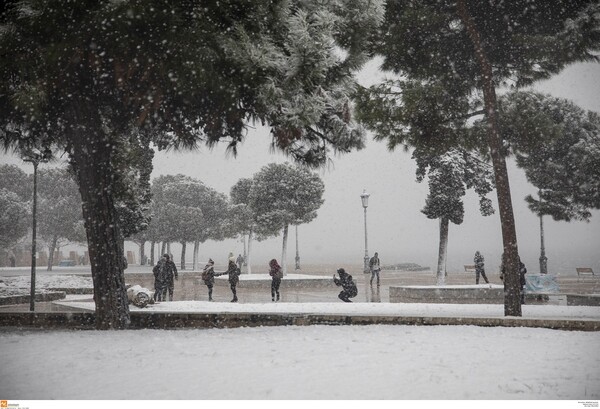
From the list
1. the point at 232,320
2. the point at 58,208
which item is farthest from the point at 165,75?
the point at 58,208

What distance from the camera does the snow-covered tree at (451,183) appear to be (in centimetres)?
2169

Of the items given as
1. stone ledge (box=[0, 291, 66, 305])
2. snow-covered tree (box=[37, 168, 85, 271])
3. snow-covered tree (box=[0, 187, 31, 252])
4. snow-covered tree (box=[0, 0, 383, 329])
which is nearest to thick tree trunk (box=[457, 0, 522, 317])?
snow-covered tree (box=[0, 0, 383, 329])

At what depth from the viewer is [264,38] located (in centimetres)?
722

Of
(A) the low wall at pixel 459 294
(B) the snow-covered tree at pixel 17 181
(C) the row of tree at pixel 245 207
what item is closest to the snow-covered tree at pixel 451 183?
(A) the low wall at pixel 459 294

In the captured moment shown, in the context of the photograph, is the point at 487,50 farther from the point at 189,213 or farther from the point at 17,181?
the point at 17,181

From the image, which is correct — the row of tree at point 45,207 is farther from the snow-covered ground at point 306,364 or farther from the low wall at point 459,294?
the snow-covered ground at point 306,364

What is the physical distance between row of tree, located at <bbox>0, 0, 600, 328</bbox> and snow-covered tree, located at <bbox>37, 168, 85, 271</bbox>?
43886 mm

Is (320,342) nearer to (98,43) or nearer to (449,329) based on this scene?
(449,329)

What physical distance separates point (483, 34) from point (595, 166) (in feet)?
52.1

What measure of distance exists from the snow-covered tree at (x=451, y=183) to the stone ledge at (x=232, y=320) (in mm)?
12407

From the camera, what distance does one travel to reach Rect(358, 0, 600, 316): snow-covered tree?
10078 millimetres

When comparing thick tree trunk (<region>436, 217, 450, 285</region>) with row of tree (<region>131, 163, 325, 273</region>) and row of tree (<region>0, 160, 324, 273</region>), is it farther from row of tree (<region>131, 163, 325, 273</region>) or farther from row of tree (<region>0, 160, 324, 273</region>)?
row of tree (<region>0, 160, 324, 273</region>)

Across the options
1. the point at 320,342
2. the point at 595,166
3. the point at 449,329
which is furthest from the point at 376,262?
the point at 320,342

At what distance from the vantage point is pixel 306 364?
5.82 meters
